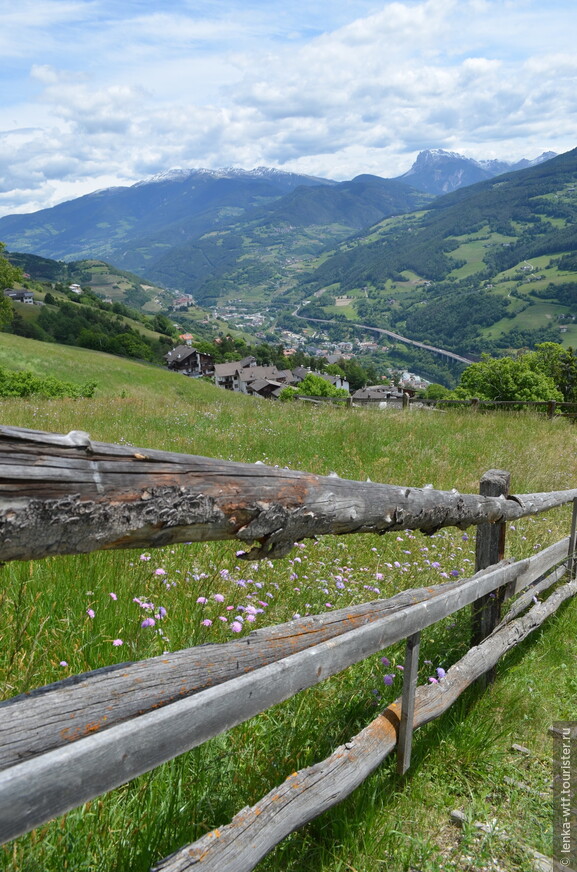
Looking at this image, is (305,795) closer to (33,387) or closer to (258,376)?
(33,387)

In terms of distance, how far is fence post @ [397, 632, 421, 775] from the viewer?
2.73 m

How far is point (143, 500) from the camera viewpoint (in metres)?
1.42

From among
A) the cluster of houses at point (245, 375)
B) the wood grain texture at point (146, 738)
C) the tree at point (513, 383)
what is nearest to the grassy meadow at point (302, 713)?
the wood grain texture at point (146, 738)

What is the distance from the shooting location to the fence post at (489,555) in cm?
403

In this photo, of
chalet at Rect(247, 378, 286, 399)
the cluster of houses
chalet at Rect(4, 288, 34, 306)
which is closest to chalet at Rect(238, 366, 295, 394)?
the cluster of houses

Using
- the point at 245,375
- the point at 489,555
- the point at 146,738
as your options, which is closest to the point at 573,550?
the point at 489,555

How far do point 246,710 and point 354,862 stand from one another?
1.18 metres

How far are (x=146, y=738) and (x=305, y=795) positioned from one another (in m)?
1.01

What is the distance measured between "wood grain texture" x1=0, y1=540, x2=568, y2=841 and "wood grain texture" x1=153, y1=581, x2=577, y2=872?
0.37 m

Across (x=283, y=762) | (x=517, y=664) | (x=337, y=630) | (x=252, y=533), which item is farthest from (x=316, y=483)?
(x=517, y=664)

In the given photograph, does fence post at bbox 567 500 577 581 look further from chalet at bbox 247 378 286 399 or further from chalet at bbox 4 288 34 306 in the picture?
chalet at bbox 4 288 34 306

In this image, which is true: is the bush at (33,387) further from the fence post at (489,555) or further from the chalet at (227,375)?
the chalet at (227,375)

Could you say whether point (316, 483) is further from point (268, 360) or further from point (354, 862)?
point (268, 360)

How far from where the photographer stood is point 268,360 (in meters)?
151
